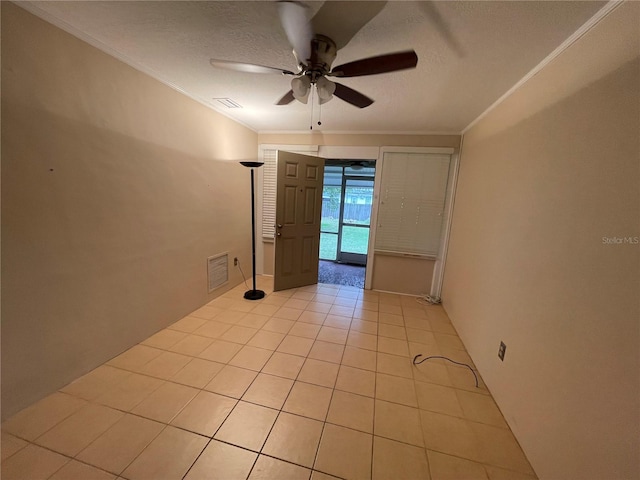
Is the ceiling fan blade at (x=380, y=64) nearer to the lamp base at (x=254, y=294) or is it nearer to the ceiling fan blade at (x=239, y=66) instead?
the ceiling fan blade at (x=239, y=66)

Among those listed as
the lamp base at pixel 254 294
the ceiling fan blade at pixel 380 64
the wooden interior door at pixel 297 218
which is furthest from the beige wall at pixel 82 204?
the ceiling fan blade at pixel 380 64

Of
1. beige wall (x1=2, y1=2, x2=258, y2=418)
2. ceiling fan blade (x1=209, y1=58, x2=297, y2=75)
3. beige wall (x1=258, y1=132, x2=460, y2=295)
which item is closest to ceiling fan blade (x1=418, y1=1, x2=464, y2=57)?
ceiling fan blade (x1=209, y1=58, x2=297, y2=75)

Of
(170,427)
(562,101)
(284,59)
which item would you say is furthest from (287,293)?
(562,101)

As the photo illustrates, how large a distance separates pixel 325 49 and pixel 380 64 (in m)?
0.30

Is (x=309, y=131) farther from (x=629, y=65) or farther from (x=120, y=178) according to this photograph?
(x=629, y=65)

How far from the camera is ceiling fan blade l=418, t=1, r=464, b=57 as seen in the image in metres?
1.15

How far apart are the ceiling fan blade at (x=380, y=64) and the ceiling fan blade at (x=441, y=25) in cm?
22

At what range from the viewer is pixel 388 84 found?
1949 millimetres

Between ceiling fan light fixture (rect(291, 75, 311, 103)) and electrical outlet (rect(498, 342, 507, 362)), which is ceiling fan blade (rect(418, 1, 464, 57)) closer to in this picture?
ceiling fan light fixture (rect(291, 75, 311, 103))

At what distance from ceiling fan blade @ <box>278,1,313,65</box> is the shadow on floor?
128 inches

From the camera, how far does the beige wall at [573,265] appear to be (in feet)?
3.02

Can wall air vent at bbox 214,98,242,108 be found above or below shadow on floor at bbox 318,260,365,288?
above

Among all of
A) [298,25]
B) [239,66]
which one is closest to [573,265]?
[298,25]

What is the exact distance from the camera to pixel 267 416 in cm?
152
